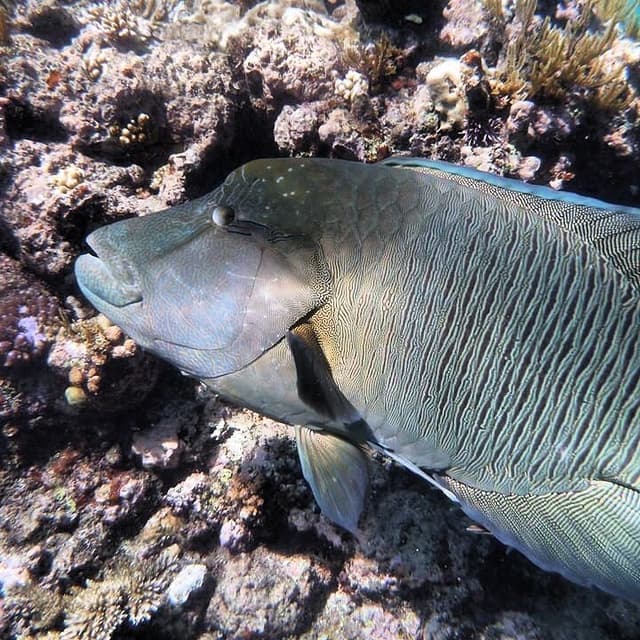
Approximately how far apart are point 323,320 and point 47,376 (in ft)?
9.08

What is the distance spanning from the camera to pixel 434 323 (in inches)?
71.9

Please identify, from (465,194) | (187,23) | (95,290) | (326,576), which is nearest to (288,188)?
(465,194)

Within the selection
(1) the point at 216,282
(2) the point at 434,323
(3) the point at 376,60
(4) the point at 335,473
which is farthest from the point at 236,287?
(3) the point at 376,60

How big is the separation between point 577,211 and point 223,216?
168 centimetres

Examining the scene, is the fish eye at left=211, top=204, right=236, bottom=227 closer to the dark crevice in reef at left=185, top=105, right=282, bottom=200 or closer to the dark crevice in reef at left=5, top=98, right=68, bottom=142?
the dark crevice in reef at left=185, top=105, right=282, bottom=200

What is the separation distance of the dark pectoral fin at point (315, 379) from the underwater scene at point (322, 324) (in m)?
0.01

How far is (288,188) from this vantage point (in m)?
1.92

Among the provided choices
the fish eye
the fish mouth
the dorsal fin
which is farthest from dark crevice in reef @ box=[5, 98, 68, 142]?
the dorsal fin

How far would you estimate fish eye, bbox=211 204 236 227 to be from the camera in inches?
72.9

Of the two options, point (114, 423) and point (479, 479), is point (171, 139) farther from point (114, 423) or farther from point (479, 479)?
point (479, 479)

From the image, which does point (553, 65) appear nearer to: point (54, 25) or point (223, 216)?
point (223, 216)

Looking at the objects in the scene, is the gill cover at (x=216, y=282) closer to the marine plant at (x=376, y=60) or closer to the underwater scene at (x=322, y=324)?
the underwater scene at (x=322, y=324)

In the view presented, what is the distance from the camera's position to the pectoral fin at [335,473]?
6.68 feet

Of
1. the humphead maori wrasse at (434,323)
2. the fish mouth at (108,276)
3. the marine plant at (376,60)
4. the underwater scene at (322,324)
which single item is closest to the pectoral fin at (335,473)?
the underwater scene at (322,324)
